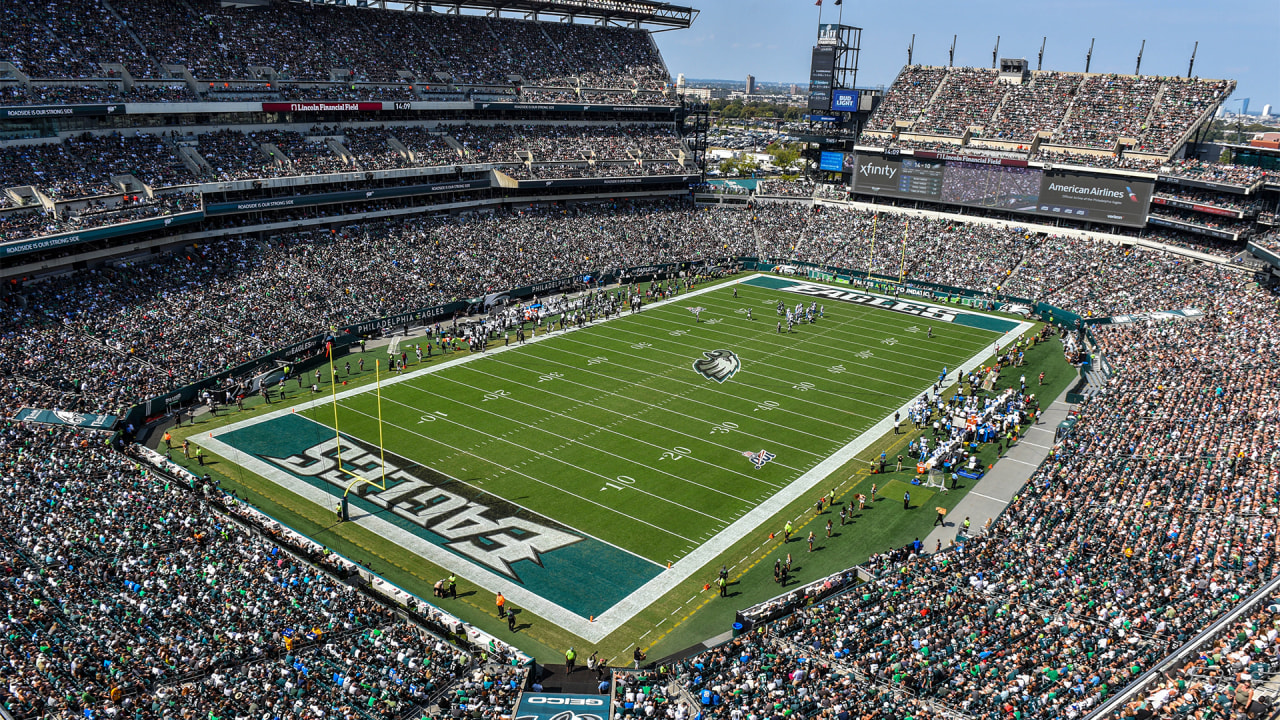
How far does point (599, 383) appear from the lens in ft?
119

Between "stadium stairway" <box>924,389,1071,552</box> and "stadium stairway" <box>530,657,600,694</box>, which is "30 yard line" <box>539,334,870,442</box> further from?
"stadium stairway" <box>530,657,600,694</box>

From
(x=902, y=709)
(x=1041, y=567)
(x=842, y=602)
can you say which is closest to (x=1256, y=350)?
(x=1041, y=567)

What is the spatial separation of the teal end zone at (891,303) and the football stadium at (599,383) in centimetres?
61

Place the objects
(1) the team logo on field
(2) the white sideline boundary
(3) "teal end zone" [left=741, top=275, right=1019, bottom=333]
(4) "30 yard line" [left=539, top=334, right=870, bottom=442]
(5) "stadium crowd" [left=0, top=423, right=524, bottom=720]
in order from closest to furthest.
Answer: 1. (5) "stadium crowd" [left=0, top=423, right=524, bottom=720]
2. (2) the white sideline boundary
3. (1) the team logo on field
4. (4) "30 yard line" [left=539, top=334, right=870, bottom=442]
5. (3) "teal end zone" [left=741, top=275, right=1019, bottom=333]

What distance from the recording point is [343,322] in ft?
133

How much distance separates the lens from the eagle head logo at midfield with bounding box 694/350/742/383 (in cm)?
3756

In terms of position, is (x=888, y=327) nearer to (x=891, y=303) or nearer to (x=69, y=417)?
(x=891, y=303)

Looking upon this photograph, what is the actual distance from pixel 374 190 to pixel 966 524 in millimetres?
38429

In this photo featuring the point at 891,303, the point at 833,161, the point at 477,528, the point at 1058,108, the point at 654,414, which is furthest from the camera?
the point at 833,161

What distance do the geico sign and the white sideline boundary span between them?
104 inches

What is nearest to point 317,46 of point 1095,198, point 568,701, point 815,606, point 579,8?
point 579,8

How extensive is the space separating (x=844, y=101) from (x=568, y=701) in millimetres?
59147

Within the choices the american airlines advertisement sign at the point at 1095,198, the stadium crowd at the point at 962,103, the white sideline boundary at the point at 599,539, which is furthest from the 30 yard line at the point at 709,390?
the stadium crowd at the point at 962,103

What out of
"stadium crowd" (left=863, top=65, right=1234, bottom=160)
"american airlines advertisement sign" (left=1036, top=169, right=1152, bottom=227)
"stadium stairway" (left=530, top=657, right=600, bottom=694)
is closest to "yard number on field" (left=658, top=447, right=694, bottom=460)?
"stadium stairway" (left=530, top=657, right=600, bottom=694)
